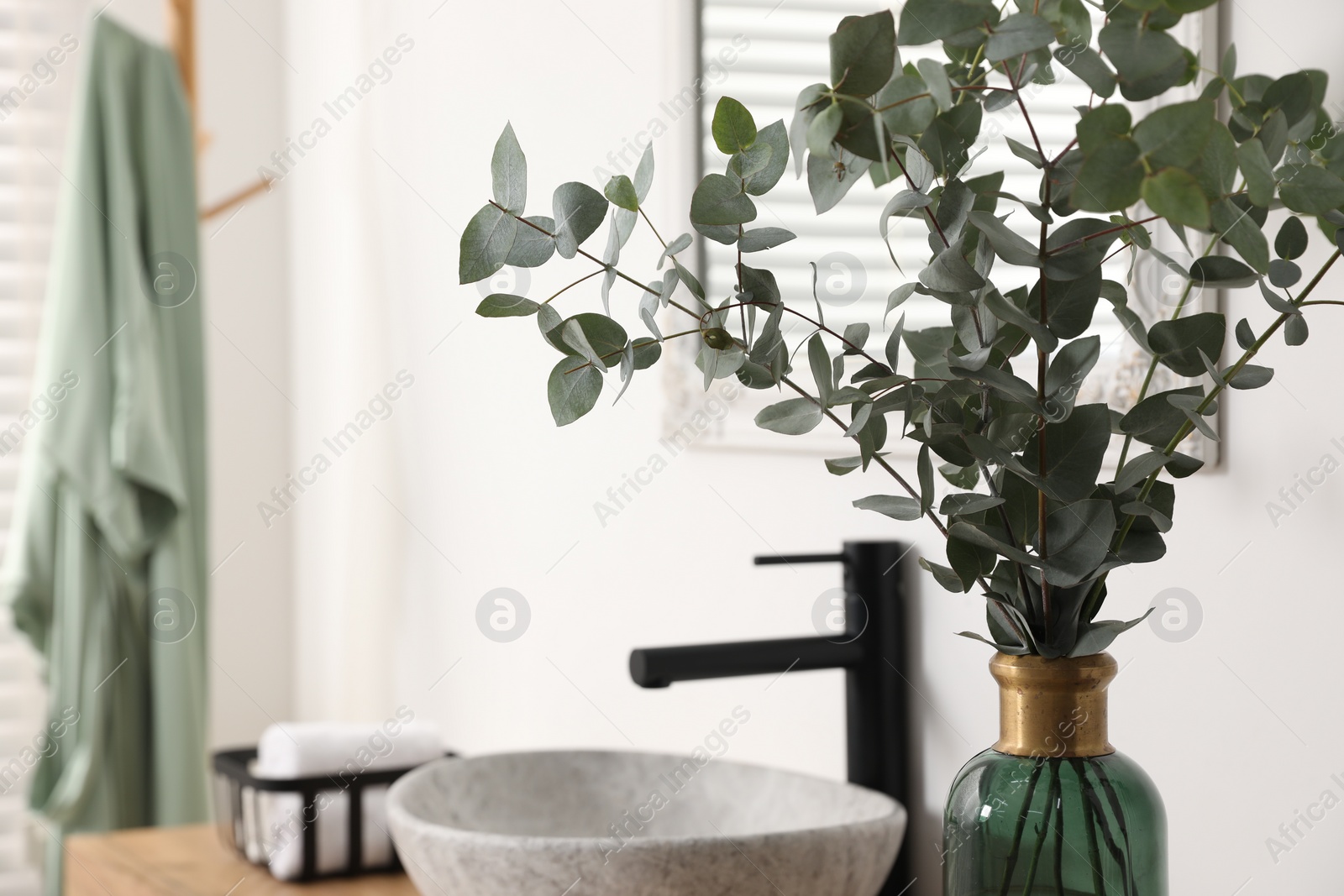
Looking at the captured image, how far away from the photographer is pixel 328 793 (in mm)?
1123

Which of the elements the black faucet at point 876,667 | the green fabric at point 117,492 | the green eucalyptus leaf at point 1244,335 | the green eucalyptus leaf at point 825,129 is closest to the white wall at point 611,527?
the black faucet at point 876,667

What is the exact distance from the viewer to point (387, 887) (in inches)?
43.1

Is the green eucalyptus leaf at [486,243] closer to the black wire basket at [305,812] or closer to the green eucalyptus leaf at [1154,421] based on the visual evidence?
the green eucalyptus leaf at [1154,421]

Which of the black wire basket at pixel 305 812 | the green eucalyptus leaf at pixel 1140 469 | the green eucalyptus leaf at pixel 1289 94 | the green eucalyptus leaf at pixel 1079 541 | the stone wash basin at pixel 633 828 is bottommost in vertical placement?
the black wire basket at pixel 305 812

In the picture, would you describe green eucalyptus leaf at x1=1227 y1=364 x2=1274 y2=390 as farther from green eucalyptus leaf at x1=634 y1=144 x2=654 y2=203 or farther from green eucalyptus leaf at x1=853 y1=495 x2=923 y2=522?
green eucalyptus leaf at x1=634 y1=144 x2=654 y2=203

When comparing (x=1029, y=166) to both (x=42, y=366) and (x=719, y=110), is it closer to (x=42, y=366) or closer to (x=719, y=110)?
(x=719, y=110)

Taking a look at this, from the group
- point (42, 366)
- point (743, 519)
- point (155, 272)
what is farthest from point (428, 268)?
point (743, 519)

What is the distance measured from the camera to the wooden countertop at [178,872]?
108 centimetres

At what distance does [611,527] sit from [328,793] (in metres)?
0.36

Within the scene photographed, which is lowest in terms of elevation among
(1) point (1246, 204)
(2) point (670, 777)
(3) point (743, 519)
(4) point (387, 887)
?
(4) point (387, 887)

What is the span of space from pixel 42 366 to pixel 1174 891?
5.19 ft

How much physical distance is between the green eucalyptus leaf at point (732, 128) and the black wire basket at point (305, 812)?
2.61 feet

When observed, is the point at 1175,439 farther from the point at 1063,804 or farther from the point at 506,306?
the point at 506,306

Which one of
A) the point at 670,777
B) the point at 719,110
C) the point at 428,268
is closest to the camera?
the point at 719,110
